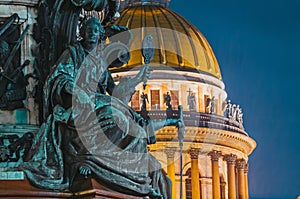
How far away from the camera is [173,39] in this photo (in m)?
70.5

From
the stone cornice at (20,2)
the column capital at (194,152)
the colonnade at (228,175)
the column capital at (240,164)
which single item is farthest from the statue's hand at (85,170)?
the column capital at (240,164)

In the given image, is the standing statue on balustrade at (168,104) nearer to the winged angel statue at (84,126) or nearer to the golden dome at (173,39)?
the golden dome at (173,39)

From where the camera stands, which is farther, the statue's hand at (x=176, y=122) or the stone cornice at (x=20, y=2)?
the stone cornice at (x=20, y=2)

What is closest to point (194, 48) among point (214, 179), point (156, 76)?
point (156, 76)

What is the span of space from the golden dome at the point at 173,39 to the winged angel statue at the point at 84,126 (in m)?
56.9

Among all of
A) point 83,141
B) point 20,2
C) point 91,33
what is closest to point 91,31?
point 91,33

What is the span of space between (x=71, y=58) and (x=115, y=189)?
1275 millimetres

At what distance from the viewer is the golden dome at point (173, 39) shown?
2717 inches

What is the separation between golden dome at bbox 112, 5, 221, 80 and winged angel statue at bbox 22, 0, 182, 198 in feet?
187

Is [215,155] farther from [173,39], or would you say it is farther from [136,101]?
[173,39]

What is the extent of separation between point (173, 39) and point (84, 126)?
61491mm

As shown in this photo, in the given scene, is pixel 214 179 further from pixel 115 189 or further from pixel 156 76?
pixel 115 189

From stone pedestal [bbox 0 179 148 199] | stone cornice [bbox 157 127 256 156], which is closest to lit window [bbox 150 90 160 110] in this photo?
stone cornice [bbox 157 127 256 156]

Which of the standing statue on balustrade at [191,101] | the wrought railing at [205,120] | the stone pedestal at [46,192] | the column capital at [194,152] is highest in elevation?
the standing statue on balustrade at [191,101]
